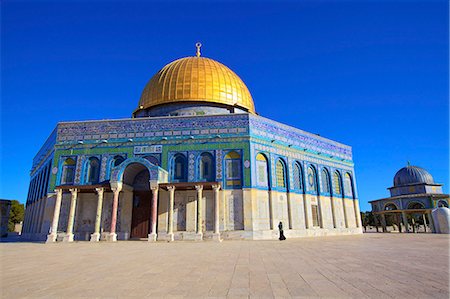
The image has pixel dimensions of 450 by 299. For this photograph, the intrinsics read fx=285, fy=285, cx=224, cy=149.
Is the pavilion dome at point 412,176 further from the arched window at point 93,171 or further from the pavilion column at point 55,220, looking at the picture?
the pavilion column at point 55,220

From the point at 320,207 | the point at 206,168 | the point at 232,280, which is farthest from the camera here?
the point at 320,207

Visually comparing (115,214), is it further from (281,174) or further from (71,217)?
(281,174)

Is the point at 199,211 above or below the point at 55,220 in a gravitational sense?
above

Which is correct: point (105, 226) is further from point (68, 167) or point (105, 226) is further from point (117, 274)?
point (117, 274)

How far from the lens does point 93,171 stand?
69.2 ft

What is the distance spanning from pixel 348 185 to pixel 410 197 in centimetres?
1557

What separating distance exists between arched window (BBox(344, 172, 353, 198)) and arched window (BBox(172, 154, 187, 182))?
1556 centimetres

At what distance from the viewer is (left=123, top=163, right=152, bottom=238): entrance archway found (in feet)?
64.2

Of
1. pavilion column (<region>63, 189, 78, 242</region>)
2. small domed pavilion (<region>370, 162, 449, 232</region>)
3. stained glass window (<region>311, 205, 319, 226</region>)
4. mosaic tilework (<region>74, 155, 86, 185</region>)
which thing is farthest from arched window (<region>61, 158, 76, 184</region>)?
small domed pavilion (<region>370, 162, 449, 232</region>)

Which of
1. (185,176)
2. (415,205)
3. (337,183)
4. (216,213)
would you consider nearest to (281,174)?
(216,213)

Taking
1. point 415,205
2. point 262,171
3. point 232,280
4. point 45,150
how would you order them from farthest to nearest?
point 415,205
point 45,150
point 262,171
point 232,280

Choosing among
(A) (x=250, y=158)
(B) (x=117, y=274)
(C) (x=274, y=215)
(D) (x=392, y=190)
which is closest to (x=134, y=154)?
(A) (x=250, y=158)

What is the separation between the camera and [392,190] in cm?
4188

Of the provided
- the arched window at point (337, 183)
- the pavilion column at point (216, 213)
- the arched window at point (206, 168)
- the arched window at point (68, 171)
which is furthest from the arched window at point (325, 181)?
the arched window at point (68, 171)
